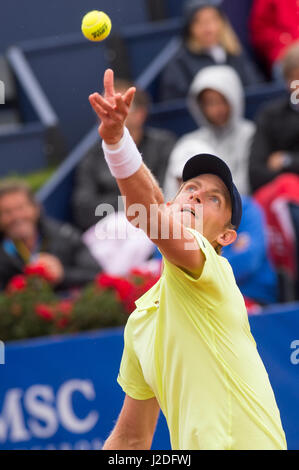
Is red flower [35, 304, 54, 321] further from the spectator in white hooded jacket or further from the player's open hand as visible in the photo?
the player's open hand

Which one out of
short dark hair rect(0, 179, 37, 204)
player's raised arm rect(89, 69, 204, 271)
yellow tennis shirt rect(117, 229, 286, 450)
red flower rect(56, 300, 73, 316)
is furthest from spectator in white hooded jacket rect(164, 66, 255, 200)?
player's raised arm rect(89, 69, 204, 271)

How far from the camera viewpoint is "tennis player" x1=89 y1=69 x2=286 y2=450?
2557 millimetres

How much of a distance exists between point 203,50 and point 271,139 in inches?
55.3

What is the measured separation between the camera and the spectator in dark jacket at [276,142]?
5598mm

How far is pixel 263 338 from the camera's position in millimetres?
4688

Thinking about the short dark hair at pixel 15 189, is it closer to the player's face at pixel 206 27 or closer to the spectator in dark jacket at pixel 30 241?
the spectator in dark jacket at pixel 30 241

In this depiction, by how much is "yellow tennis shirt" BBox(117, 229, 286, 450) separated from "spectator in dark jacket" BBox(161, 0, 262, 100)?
4.35m

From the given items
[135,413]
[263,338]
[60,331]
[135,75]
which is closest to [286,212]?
[263,338]

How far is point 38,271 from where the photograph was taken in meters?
5.18

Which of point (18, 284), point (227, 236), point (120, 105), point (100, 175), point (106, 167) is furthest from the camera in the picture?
point (100, 175)

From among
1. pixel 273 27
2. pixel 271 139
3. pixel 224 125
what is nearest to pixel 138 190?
pixel 224 125

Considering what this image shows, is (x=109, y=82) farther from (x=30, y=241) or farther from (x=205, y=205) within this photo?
(x=30, y=241)

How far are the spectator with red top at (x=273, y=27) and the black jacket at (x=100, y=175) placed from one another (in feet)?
4.50
